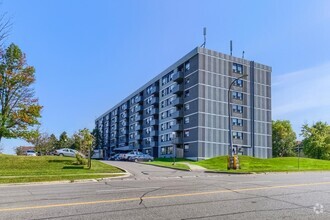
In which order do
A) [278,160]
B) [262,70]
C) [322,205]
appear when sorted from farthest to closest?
1. [262,70]
2. [278,160]
3. [322,205]

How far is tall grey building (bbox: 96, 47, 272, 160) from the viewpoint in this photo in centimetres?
5850

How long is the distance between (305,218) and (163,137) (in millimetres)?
66584

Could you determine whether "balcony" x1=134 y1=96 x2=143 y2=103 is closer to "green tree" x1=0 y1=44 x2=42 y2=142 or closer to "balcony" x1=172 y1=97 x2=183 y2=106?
"balcony" x1=172 y1=97 x2=183 y2=106

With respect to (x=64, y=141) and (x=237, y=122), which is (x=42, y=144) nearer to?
(x=64, y=141)

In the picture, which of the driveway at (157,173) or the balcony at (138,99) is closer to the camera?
the driveway at (157,173)

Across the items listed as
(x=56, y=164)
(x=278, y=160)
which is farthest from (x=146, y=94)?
(x=56, y=164)

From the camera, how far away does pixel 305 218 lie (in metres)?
7.17

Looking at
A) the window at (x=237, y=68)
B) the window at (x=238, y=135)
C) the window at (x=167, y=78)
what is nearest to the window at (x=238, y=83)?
the window at (x=237, y=68)

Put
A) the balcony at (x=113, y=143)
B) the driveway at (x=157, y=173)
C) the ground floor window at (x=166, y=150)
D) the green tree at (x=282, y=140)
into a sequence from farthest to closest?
the balcony at (x=113, y=143)
the green tree at (x=282, y=140)
the ground floor window at (x=166, y=150)
the driveway at (x=157, y=173)

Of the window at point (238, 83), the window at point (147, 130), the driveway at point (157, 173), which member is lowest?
the driveway at point (157, 173)

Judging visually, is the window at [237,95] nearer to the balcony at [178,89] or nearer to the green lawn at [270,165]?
the balcony at [178,89]

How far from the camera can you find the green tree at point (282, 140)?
309 feet

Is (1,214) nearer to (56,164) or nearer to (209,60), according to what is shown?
(56,164)

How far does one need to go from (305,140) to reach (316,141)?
5.02 m
